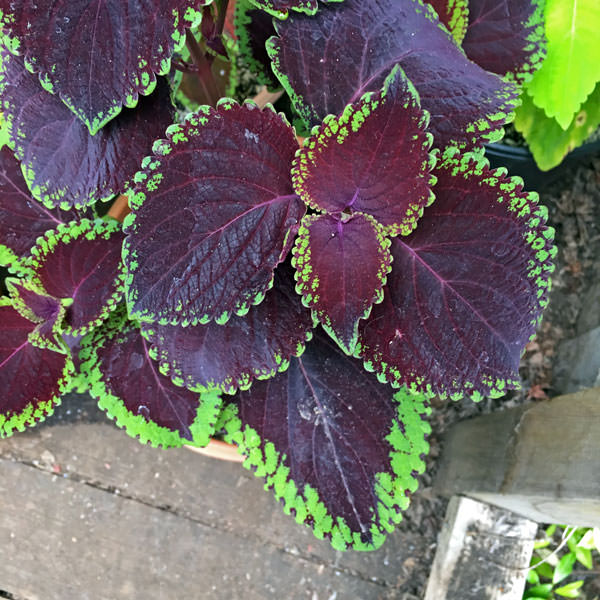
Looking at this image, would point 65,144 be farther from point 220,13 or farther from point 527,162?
point 527,162

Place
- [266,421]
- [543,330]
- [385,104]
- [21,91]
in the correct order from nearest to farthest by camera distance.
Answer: [385,104] < [21,91] < [266,421] < [543,330]

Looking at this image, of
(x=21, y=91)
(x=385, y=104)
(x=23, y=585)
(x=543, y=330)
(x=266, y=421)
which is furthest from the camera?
(x=543, y=330)

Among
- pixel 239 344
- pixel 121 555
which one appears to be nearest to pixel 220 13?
pixel 239 344

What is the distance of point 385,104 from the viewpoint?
613 mm

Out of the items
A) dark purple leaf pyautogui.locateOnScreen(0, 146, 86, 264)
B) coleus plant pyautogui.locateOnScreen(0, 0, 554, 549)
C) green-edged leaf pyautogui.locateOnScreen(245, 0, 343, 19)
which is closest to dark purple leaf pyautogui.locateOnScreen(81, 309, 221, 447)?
coleus plant pyautogui.locateOnScreen(0, 0, 554, 549)

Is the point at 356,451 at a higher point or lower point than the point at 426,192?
lower

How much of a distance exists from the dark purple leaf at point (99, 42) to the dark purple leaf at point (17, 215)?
0.82 feet

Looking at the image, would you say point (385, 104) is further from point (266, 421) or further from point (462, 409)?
point (462, 409)

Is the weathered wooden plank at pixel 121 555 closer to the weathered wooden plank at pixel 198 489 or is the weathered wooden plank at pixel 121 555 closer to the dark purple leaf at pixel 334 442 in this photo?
the weathered wooden plank at pixel 198 489

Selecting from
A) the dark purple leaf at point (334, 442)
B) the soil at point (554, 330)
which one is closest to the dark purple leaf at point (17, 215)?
the dark purple leaf at point (334, 442)

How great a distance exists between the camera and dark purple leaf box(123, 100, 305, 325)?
25.1 inches

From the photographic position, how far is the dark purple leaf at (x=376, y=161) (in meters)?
0.61

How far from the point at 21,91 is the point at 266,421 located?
1.61 ft

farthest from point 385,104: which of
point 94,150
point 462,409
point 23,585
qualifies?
point 23,585
